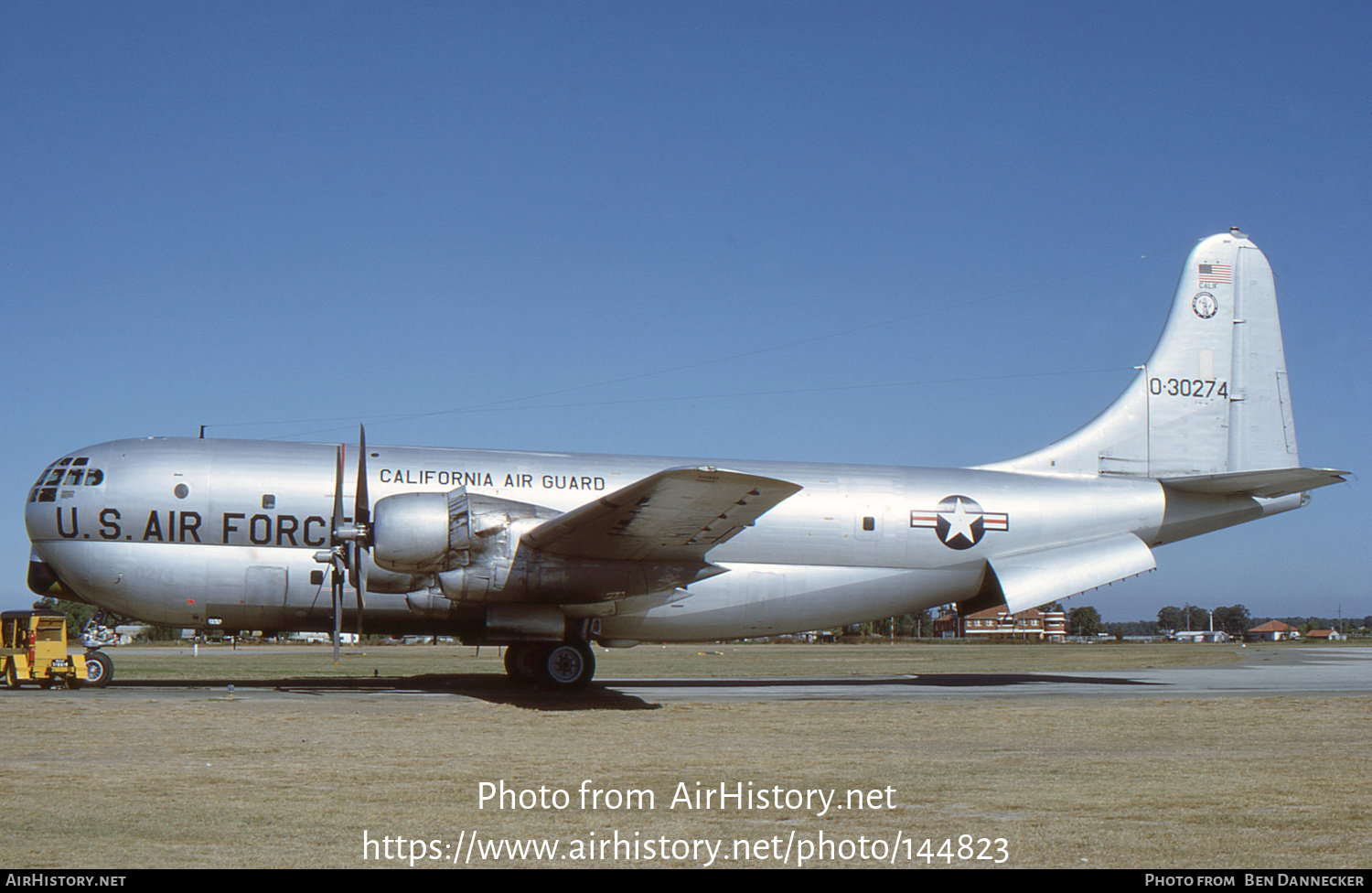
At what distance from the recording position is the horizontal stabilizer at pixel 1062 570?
23094 mm

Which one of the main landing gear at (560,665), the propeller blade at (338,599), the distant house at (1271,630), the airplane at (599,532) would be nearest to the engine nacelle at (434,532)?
the airplane at (599,532)

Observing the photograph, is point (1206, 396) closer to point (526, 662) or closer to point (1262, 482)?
point (1262, 482)

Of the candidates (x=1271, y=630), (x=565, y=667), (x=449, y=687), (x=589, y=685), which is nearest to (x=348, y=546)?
(x=449, y=687)

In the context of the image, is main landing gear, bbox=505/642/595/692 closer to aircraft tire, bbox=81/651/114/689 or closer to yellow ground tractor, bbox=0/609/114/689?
aircraft tire, bbox=81/651/114/689

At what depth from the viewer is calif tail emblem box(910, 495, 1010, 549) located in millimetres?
22922

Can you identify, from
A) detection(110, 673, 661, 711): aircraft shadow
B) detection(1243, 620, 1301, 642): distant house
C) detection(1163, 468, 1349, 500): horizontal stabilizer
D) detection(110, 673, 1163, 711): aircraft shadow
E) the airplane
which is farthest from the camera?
detection(1243, 620, 1301, 642): distant house

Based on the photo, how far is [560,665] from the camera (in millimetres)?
20031

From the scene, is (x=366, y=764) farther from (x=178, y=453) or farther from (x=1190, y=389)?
(x=1190, y=389)

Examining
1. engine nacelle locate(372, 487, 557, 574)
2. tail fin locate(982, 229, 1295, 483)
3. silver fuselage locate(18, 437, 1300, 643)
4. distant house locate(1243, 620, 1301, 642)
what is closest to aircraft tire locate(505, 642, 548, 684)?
silver fuselage locate(18, 437, 1300, 643)

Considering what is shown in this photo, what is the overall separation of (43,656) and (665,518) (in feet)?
→ 40.3

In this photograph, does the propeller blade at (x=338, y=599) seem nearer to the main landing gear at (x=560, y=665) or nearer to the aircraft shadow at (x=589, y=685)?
the aircraft shadow at (x=589, y=685)

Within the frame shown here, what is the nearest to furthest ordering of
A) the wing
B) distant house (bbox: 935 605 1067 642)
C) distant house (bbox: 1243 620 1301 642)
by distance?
the wing < distant house (bbox: 935 605 1067 642) < distant house (bbox: 1243 620 1301 642)

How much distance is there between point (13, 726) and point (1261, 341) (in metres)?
26.9

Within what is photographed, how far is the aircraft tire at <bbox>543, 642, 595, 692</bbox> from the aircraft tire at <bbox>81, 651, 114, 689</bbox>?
28.1 ft
